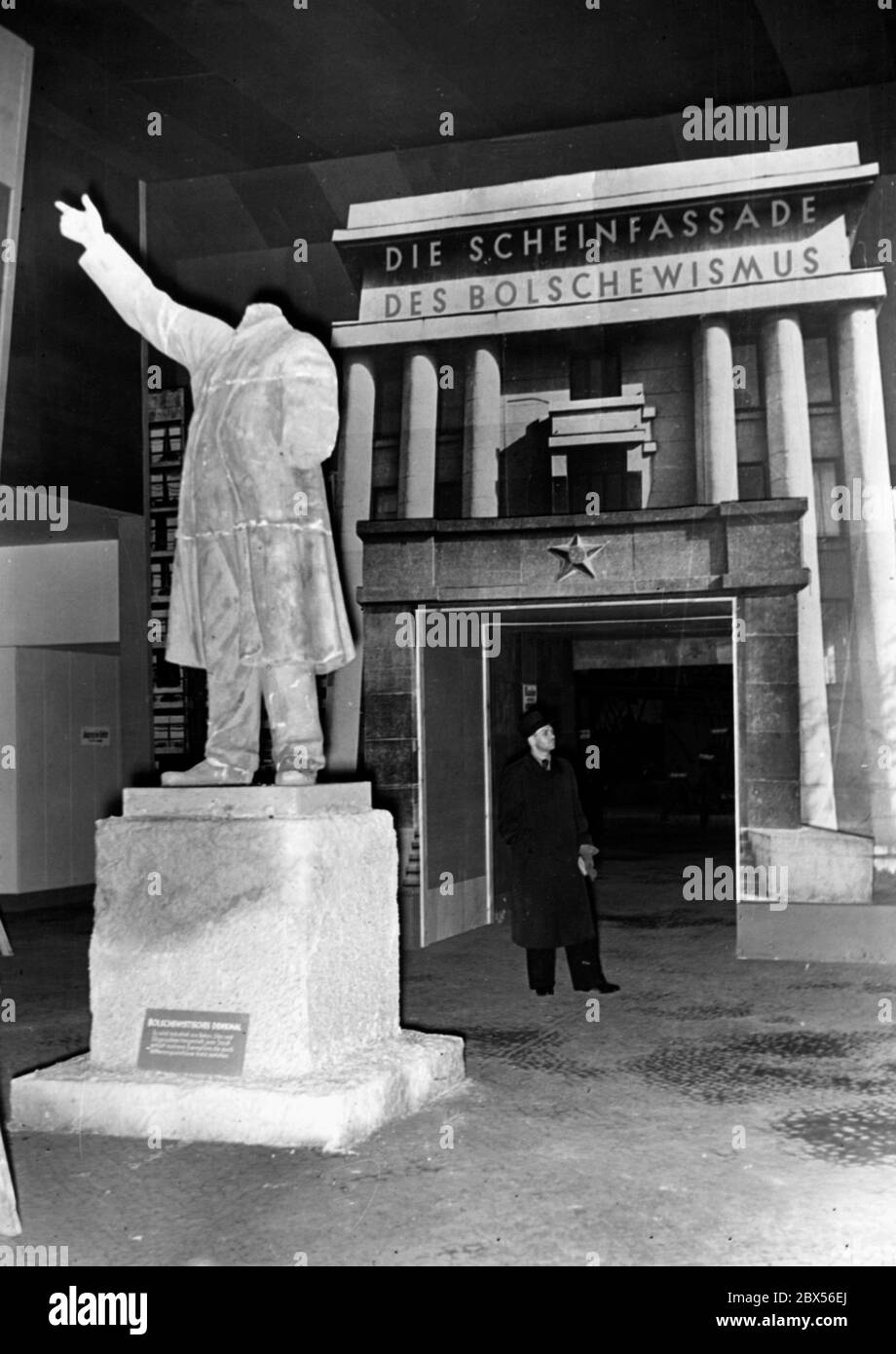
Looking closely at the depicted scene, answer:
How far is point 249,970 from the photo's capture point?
513cm

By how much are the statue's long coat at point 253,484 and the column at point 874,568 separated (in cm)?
449

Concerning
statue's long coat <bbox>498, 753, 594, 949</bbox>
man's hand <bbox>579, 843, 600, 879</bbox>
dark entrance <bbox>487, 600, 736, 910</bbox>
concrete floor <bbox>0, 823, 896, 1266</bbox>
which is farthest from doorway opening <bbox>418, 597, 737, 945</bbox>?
concrete floor <bbox>0, 823, 896, 1266</bbox>

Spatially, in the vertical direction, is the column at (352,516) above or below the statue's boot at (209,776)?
above

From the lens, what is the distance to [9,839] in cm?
1238

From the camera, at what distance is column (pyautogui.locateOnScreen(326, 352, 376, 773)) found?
9.70m

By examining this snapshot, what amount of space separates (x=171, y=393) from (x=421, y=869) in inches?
166

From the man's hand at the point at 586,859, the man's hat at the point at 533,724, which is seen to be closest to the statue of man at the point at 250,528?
the man's hat at the point at 533,724

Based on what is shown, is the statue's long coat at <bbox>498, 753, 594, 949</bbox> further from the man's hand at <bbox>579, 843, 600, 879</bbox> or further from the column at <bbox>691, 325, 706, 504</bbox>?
the column at <bbox>691, 325, 706, 504</bbox>

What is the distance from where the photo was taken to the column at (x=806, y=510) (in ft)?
29.3

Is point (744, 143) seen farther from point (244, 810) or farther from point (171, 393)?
point (244, 810)

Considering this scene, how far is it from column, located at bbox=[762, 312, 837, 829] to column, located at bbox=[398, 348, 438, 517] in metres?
2.34

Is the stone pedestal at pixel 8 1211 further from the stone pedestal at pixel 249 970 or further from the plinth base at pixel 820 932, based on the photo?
the plinth base at pixel 820 932

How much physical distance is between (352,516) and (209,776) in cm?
442

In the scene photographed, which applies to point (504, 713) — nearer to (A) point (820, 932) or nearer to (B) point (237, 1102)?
(A) point (820, 932)
